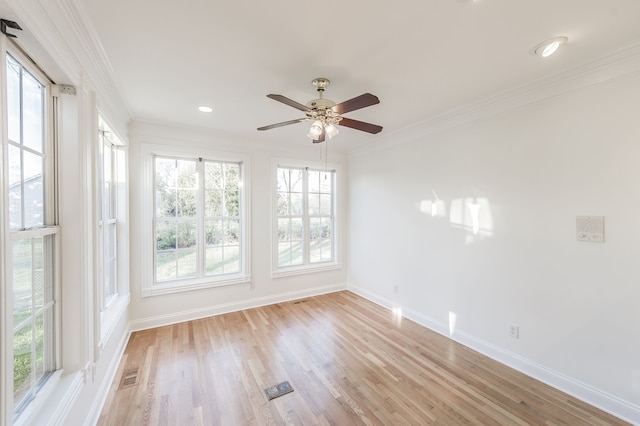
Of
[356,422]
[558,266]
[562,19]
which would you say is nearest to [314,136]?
[562,19]

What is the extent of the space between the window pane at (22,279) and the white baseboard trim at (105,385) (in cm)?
98

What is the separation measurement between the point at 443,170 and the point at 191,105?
9.60ft

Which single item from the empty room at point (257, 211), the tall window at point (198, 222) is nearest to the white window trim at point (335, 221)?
the empty room at point (257, 211)

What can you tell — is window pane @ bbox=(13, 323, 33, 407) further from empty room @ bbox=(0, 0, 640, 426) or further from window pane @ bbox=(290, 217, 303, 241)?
window pane @ bbox=(290, 217, 303, 241)

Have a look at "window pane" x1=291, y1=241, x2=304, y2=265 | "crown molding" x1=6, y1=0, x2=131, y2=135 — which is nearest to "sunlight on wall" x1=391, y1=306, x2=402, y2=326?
"window pane" x1=291, y1=241, x2=304, y2=265

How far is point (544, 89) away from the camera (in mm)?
2301

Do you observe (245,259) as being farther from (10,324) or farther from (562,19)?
(562,19)

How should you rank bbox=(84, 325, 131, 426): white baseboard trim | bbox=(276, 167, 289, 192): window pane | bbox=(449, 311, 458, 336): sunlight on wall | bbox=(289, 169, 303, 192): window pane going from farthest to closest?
bbox=(289, 169, 303, 192): window pane
bbox=(276, 167, 289, 192): window pane
bbox=(449, 311, 458, 336): sunlight on wall
bbox=(84, 325, 131, 426): white baseboard trim

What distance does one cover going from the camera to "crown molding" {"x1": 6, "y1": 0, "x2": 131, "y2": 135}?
3.83 feet

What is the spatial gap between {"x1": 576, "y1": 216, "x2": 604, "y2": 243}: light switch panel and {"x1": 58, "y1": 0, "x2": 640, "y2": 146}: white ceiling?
120cm

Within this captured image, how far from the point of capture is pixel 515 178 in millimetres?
2521

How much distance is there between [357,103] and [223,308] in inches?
130

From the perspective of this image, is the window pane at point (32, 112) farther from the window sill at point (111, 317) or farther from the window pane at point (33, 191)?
the window sill at point (111, 317)

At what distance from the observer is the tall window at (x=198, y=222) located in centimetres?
357
